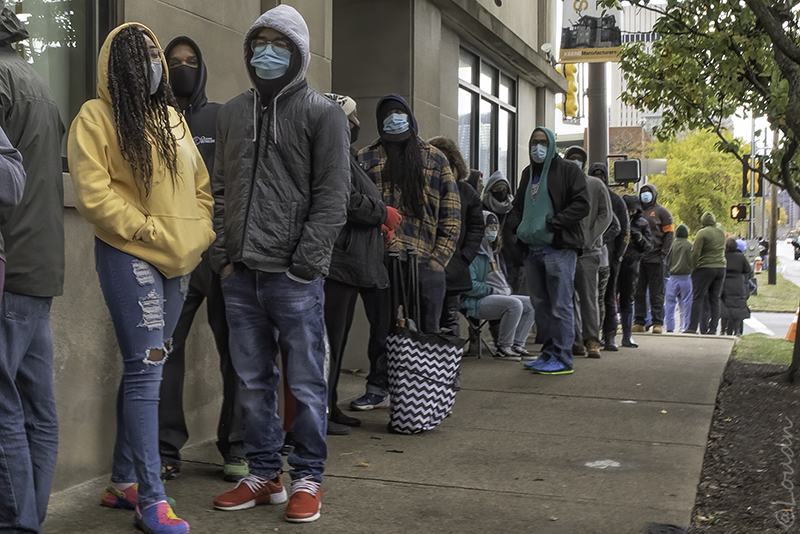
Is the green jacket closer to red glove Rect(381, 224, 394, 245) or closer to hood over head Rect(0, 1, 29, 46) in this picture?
red glove Rect(381, 224, 394, 245)

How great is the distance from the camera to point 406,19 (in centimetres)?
909

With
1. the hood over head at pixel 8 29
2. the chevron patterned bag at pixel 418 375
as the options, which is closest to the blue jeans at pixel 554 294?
the chevron patterned bag at pixel 418 375

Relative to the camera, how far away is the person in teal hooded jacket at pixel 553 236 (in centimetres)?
815

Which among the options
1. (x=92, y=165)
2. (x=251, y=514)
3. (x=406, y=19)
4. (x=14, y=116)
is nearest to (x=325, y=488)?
(x=251, y=514)

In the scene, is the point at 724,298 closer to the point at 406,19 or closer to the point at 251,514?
the point at 406,19

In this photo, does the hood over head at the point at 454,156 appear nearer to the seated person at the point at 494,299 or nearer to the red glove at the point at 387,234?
the red glove at the point at 387,234

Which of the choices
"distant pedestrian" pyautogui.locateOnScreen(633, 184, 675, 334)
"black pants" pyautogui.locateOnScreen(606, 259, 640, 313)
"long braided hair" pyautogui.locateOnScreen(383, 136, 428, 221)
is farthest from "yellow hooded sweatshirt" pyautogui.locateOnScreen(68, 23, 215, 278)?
"distant pedestrian" pyautogui.locateOnScreen(633, 184, 675, 334)

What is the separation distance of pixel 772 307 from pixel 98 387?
97.9 feet

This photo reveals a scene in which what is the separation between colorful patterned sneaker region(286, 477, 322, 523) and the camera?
388 centimetres

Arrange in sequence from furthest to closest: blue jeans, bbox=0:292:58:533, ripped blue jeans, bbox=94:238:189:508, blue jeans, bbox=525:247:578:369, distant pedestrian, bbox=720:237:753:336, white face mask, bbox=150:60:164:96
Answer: distant pedestrian, bbox=720:237:753:336 → blue jeans, bbox=525:247:578:369 → white face mask, bbox=150:60:164:96 → ripped blue jeans, bbox=94:238:189:508 → blue jeans, bbox=0:292:58:533

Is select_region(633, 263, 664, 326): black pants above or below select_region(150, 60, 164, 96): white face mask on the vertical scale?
below

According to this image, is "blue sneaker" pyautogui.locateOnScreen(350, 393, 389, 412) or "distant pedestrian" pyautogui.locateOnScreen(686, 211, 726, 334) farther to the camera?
"distant pedestrian" pyautogui.locateOnScreen(686, 211, 726, 334)

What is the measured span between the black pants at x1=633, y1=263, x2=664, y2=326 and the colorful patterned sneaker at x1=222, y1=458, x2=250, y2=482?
31.1ft

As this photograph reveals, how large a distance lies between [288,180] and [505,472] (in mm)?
2100
